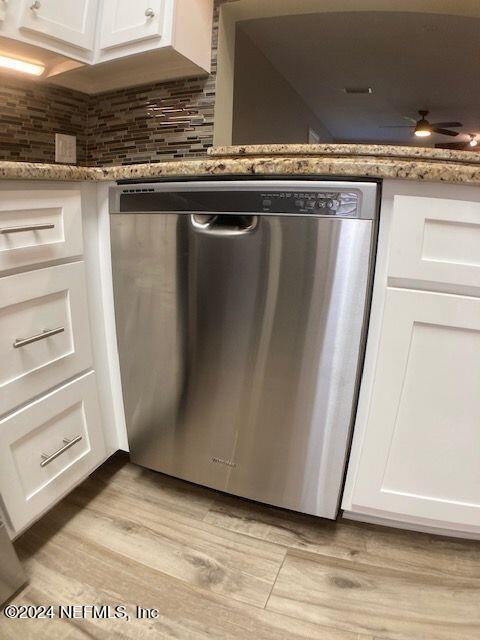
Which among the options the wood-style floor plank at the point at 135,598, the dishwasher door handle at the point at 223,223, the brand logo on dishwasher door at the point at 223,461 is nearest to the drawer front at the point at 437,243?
the dishwasher door handle at the point at 223,223

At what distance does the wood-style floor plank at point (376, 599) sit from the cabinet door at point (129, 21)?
5.31 feet

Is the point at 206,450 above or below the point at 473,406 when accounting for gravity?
below

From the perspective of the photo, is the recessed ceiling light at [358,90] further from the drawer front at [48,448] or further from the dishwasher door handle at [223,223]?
the drawer front at [48,448]

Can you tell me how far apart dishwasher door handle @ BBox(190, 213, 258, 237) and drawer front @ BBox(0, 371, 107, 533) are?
1.73 feet

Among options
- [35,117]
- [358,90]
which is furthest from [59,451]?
[358,90]

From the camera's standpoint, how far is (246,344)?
0.91 metres

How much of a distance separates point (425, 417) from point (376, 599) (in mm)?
432

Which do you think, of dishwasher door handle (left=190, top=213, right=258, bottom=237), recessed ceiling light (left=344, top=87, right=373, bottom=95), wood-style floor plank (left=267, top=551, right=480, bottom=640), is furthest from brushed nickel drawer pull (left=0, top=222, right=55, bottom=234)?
recessed ceiling light (left=344, top=87, right=373, bottom=95)

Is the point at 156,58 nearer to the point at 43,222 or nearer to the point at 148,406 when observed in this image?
the point at 43,222

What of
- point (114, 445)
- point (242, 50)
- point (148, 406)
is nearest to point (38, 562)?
point (114, 445)

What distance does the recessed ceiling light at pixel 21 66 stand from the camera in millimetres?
1328

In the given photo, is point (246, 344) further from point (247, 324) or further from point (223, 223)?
point (223, 223)

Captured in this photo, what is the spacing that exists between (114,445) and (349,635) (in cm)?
79

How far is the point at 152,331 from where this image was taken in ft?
3.37
